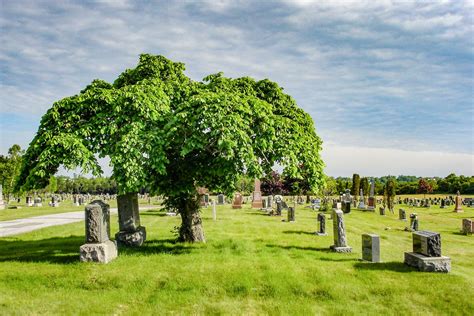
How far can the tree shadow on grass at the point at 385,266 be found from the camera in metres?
12.0

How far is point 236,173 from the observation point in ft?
41.8

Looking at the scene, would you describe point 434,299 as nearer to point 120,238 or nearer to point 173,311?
point 173,311

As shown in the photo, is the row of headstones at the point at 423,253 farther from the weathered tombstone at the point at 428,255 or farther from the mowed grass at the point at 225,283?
Result: the mowed grass at the point at 225,283

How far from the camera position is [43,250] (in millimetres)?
14938

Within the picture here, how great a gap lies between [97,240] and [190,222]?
4.38 meters

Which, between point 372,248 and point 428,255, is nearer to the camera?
point 428,255

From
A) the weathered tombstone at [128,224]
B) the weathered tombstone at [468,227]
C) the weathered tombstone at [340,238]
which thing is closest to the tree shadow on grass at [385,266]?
the weathered tombstone at [340,238]

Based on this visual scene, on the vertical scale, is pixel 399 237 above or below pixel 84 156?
below

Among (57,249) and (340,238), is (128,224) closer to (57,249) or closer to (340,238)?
(57,249)

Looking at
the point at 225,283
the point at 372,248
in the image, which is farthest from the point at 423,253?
the point at 225,283

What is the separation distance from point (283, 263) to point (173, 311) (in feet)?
15.4

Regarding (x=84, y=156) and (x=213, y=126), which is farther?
(x=84, y=156)

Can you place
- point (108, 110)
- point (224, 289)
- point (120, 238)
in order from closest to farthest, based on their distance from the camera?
point (224, 289) → point (108, 110) → point (120, 238)

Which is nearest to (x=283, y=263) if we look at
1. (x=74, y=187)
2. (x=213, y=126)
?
(x=213, y=126)
